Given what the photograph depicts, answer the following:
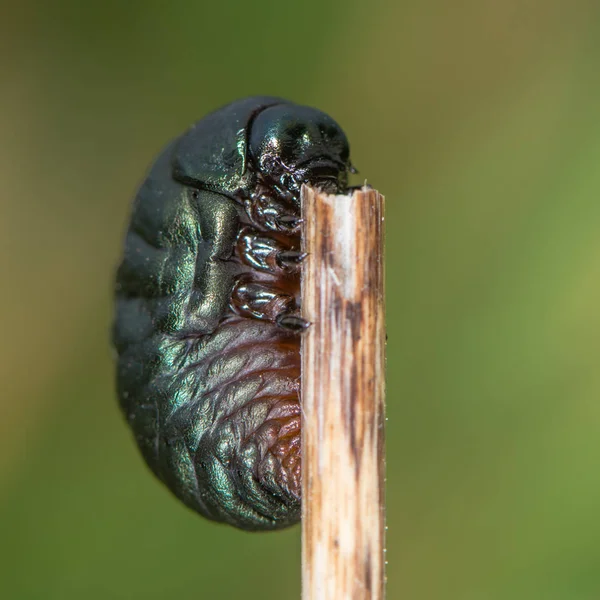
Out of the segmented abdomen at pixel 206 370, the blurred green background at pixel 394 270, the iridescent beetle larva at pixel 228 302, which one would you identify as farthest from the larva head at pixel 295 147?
the blurred green background at pixel 394 270

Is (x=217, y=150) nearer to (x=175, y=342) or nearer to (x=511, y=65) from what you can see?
(x=175, y=342)

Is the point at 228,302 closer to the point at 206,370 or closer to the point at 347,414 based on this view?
the point at 206,370

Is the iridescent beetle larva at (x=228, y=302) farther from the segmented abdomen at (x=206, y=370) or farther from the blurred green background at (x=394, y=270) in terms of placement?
the blurred green background at (x=394, y=270)

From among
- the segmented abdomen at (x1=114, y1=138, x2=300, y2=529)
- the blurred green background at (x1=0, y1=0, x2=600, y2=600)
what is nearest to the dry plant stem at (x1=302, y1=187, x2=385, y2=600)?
the segmented abdomen at (x1=114, y1=138, x2=300, y2=529)

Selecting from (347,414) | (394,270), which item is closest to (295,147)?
(347,414)

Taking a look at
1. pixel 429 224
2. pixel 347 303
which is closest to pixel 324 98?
pixel 429 224

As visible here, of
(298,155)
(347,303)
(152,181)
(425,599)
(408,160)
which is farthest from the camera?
(408,160)

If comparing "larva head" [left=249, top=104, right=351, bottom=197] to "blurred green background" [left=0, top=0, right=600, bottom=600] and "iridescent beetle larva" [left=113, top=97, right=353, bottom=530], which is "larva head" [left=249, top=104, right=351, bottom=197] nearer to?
"iridescent beetle larva" [left=113, top=97, right=353, bottom=530]
